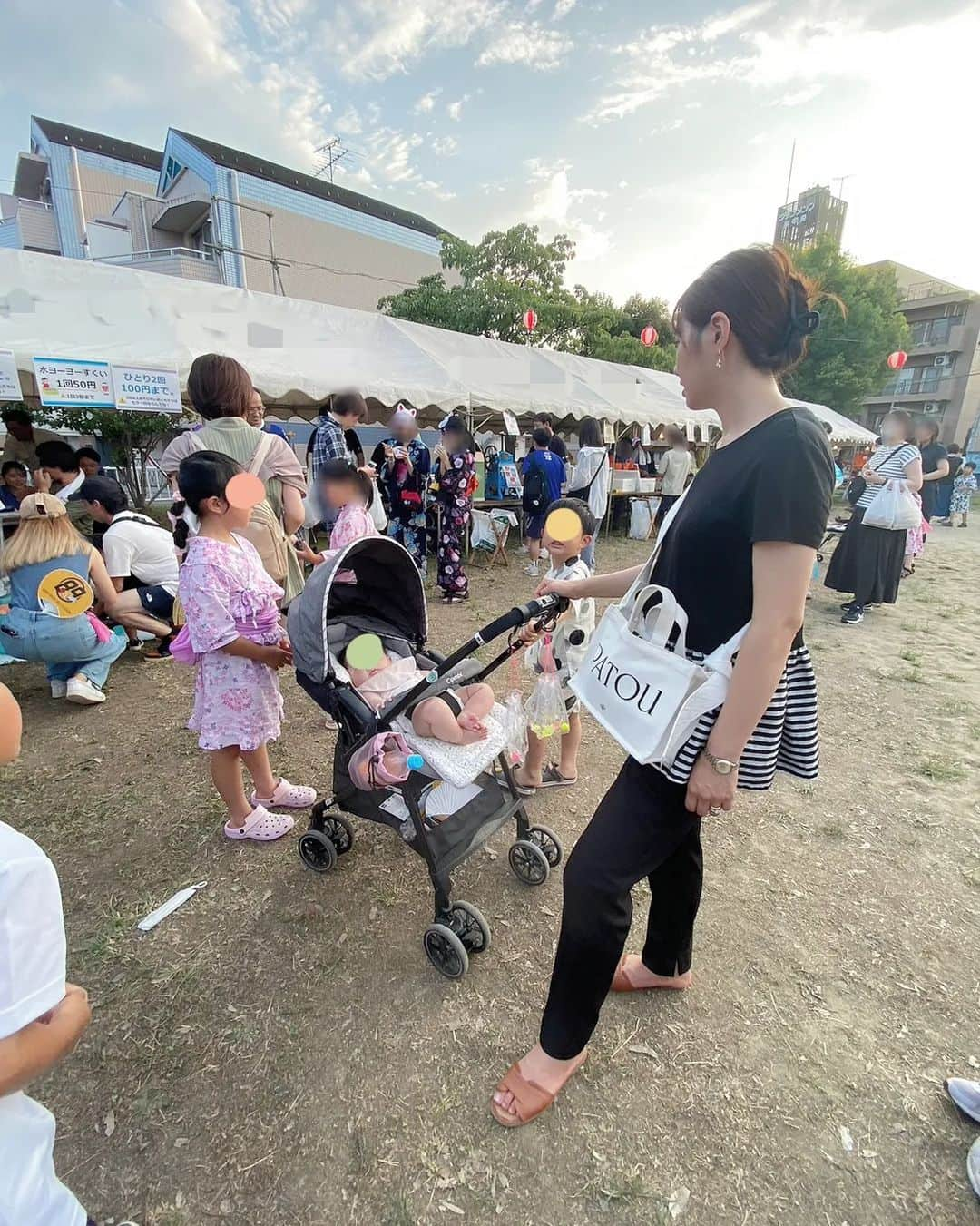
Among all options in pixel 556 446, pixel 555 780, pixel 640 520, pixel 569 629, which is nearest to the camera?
pixel 569 629

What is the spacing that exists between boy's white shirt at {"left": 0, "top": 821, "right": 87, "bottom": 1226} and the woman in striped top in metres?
6.74

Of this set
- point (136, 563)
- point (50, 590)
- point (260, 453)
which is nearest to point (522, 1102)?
point (260, 453)

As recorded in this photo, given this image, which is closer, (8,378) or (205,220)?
(8,378)

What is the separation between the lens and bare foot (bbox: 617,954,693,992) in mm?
1900

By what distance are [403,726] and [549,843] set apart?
888 mm

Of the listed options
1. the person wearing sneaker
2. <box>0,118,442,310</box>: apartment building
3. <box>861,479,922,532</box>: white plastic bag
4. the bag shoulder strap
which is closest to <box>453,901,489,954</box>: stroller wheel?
the bag shoulder strap

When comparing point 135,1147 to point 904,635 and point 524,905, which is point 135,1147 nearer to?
point 524,905

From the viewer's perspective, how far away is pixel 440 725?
1996 mm

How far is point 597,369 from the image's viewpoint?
39.1 feet

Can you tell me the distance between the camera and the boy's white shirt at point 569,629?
254cm

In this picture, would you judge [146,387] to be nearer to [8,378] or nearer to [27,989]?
[8,378]

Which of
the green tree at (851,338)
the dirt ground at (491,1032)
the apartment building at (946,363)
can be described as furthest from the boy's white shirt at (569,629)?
the apartment building at (946,363)

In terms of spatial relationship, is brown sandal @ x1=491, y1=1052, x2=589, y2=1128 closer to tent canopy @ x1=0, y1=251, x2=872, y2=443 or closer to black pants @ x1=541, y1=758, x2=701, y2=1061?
black pants @ x1=541, y1=758, x2=701, y2=1061

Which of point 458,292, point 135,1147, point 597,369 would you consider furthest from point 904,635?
point 458,292
